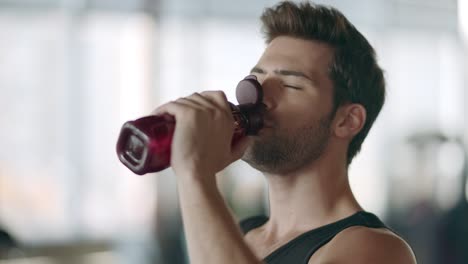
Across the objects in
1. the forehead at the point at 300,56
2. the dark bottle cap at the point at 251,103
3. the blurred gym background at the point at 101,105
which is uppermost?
the forehead at the point at 300,56

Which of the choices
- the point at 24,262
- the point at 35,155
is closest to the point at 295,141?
the point at 24,262

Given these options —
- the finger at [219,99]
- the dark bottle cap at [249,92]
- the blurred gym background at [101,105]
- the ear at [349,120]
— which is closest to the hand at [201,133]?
the finger at [219,99]


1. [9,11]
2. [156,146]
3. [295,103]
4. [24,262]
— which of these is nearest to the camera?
[156,146]

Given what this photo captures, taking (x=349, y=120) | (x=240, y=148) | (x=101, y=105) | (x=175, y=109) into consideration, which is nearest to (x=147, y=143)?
(x=175, y=109)

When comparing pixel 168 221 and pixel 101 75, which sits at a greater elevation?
pixel 101 75

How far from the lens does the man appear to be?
114cm

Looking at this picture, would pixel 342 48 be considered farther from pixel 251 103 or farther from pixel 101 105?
pixel 101 105

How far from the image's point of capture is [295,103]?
1.21 meters

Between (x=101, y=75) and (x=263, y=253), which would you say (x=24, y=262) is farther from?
(x=263, y=253)

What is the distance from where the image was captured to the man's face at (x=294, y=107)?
3.95ft

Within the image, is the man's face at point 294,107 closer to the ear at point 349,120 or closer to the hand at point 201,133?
the ear at point 349,120

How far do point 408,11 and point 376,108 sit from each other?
8.88ft

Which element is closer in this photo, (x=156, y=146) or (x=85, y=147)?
(x=156, y=146)

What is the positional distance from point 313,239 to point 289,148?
0.14 meters
